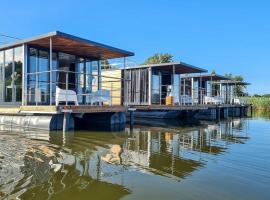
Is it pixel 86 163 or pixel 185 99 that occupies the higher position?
pixel 185 99

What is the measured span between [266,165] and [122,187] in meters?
3.52

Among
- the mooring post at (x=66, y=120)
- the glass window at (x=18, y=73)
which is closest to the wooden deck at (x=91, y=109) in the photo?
the mooring post at (x=66, y=120)

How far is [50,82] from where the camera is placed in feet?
39.0

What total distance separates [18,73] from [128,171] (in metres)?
10.2

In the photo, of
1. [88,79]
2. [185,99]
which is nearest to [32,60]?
[88,79]

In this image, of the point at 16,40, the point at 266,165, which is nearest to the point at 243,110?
the point at 16,40

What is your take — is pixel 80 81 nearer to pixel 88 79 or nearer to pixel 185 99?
pixel 88 79

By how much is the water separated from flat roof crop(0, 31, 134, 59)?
447 centimetres

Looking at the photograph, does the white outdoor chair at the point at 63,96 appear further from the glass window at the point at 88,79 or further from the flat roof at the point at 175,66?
the flat roof at the point at 175,66

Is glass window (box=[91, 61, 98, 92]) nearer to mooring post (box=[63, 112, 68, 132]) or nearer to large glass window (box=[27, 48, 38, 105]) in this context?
large glass window (box=[27, 48, 38, 105])

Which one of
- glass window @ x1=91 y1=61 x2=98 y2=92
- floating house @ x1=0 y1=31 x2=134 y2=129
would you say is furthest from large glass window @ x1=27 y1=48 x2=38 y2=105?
glass window @ x1=91 y1=61 x2=98 y2=92

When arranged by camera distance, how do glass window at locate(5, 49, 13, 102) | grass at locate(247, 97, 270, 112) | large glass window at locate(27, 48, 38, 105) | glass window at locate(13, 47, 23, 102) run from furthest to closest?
grass at locate(247, 97, 270, 112)
glass window at locate(5, 49, 13, 102)
glass window at locate(13, 47, 23, 102)
large glass window at locate(27, 48, 38, 105)

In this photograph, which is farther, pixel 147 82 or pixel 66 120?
pixel 147 82

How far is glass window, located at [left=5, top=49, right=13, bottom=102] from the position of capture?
575 inches
